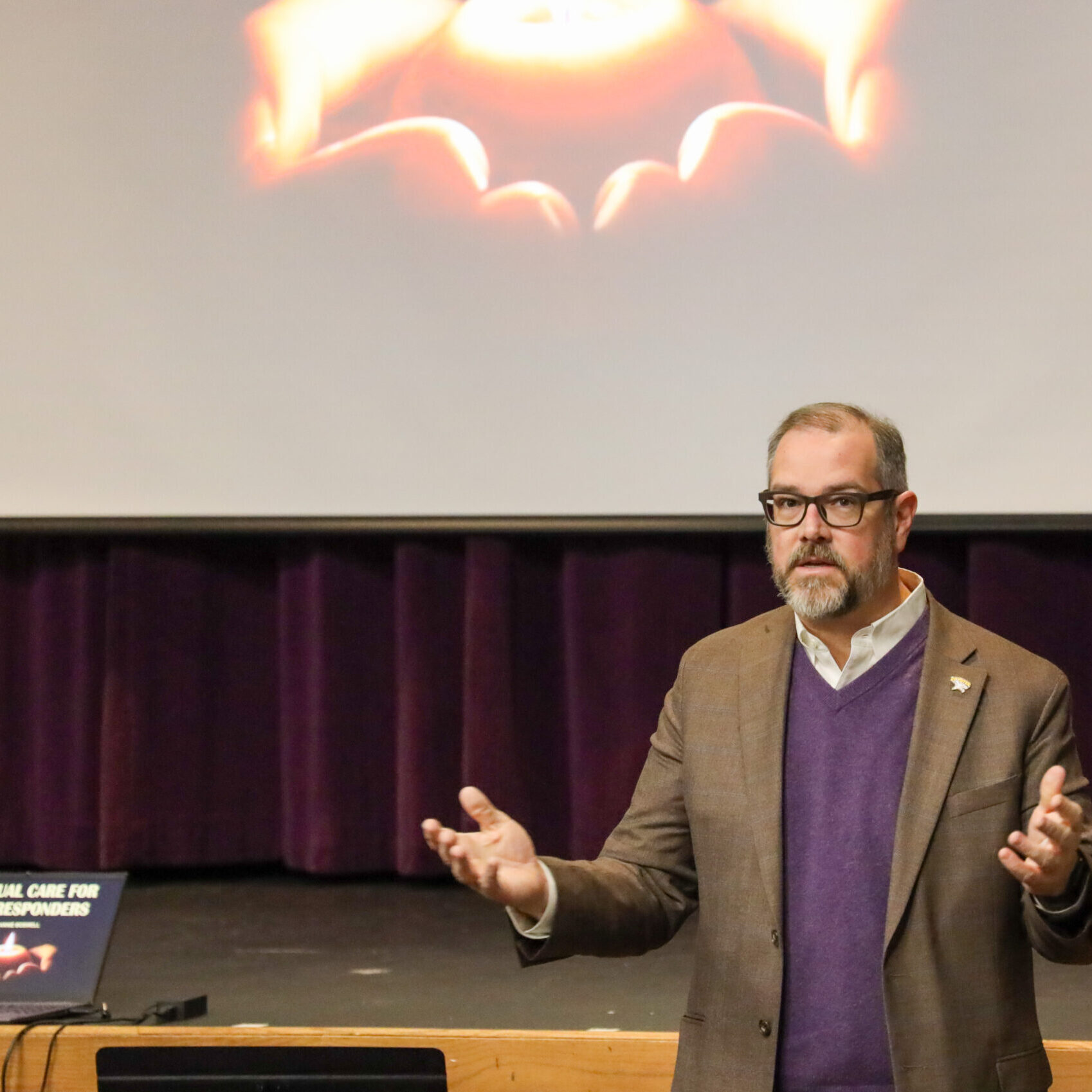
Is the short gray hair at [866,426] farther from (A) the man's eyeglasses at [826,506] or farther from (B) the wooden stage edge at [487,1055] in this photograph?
(B) the wooden stage edge at [487,1055]

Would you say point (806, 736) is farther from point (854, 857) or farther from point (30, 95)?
point (30, 95)

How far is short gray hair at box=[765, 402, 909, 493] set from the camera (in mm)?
1507

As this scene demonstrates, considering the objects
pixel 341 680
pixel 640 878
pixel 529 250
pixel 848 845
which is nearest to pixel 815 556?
pixel 848 845

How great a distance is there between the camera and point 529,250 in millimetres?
3055

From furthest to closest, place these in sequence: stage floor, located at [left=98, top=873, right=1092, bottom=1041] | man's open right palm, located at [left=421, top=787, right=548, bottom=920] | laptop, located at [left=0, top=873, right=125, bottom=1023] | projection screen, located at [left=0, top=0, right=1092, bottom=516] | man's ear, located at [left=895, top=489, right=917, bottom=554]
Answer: projection screen, located at [left=0, top=0, right=1092, bottom=516], stage floor, located at [left=98, top=873, right=1092, bottom=1041], laptop, located at [left=0, top=873, right=125, bottom=1023], man's ear, located at [left=895, top=489, right=917, bottom=554], man's open right palm, located at [left=421, top=787, right=548, bottom=920]

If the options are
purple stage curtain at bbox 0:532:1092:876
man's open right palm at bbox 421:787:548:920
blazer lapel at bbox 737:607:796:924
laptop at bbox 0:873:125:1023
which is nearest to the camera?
man's open right palm at bbox 421:787:548:920

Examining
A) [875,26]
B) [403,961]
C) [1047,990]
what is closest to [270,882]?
[403,961]

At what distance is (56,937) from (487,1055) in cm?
67

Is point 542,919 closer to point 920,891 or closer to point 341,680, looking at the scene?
point 920,891

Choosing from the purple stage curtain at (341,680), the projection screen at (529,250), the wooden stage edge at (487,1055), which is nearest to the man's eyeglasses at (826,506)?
the wooden stage edge at (487,1055)

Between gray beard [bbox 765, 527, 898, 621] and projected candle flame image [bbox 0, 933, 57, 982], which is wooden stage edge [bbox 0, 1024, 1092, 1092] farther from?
gray beard [bbox 765, 527, 898, 621]

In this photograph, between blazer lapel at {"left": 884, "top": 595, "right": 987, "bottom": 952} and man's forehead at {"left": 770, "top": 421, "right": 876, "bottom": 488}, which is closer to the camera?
blazer lapel at {"left": 884, "top": 595, "right": 987, "bottom": 952}

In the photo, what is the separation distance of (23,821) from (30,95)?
181 cm

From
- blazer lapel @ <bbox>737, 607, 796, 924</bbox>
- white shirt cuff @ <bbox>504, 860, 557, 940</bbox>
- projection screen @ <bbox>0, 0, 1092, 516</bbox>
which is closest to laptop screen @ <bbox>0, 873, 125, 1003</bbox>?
white shirt cuff @ <bbox>504, 860, 557, 940</bbox>
